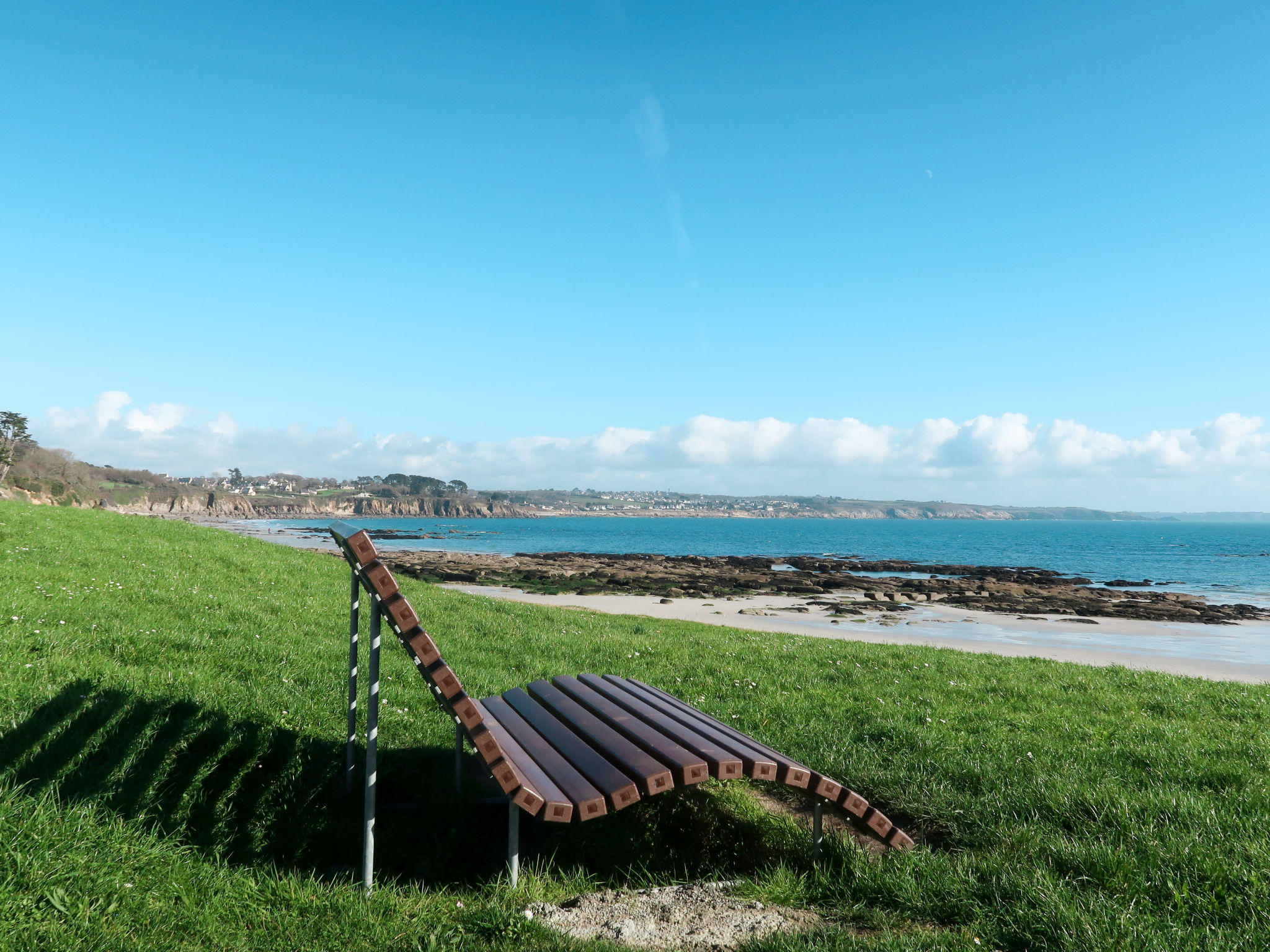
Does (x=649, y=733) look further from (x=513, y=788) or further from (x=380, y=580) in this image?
(x=380, y=580)

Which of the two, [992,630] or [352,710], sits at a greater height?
[352,710]

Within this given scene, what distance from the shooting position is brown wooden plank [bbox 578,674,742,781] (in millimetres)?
3334

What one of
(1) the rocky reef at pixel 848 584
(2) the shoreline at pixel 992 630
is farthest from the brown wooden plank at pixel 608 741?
(1) the rocky reef at pixel 848 584

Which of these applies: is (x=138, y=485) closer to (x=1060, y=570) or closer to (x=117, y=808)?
(x=1060, y=570)

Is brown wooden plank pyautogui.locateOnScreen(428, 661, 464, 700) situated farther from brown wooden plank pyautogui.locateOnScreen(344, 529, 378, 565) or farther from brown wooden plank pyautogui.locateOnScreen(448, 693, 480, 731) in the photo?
brown wooden plank pyautogui.locateOnScreen(344, 529, 378, 565)

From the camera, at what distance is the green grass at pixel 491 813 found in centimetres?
305

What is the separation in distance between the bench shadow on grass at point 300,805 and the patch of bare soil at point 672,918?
299 millimetres

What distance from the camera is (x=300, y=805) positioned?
13.6ft

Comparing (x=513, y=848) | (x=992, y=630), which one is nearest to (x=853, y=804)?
(x=513, y=848)

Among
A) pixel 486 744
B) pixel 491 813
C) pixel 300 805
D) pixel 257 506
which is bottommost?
pixel 257 506

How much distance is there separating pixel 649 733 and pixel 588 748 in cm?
32

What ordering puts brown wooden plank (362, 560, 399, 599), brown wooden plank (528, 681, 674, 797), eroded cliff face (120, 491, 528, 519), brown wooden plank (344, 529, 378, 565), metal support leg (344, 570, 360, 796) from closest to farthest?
brown wooden plank (362, 560, 399, 599), brown wooden plank (344, 529, 378, 565), brown wooden plank (528, 681, 674, 797), metal support leg (344, 570, 360, 796), eroded cliff face (120, 491, 528, 519)

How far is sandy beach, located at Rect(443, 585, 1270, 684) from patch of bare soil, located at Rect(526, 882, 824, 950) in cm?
1229

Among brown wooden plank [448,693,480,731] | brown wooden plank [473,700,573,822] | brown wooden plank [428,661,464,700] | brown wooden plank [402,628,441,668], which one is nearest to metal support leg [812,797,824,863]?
brown wooden plank [473,700,573,822]
